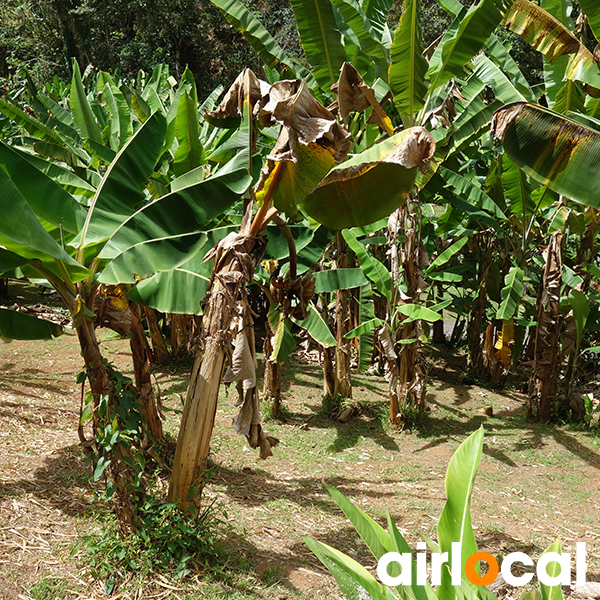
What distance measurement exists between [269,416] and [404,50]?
13.3 ft

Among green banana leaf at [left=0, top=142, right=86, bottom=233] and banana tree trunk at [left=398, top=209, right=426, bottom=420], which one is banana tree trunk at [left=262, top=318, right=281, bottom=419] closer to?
banana tree trunk at [left=398, top=209, right=426, bottom=420]

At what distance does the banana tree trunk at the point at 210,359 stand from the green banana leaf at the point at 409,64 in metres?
2.34

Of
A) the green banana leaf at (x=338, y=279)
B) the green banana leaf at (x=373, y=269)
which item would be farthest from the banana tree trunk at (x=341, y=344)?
the green banana leaf at (x=338, y=279)

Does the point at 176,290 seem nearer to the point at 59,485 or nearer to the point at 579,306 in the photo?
the point at 59,485

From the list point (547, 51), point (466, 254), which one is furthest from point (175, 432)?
point (466, 254)

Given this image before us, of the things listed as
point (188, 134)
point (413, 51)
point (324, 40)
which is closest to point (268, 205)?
point (188, 134)

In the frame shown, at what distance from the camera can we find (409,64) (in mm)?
4648

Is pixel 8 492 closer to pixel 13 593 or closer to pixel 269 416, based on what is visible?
pixel 13 593

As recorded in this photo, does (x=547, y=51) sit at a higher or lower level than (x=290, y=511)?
higher

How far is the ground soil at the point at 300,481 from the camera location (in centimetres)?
338

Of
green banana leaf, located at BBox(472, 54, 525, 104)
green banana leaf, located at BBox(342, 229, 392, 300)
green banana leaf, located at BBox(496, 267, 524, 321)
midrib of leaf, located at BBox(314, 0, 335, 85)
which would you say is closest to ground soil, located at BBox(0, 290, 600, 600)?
green banana leaf, located at BBox(496, 267, 524, 321)

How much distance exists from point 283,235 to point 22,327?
1863mm

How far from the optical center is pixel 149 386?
13.7 feet

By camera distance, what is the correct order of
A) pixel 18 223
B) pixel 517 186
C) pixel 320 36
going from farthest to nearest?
pixel 517 186
pixel 320 36
pixel 18 223
